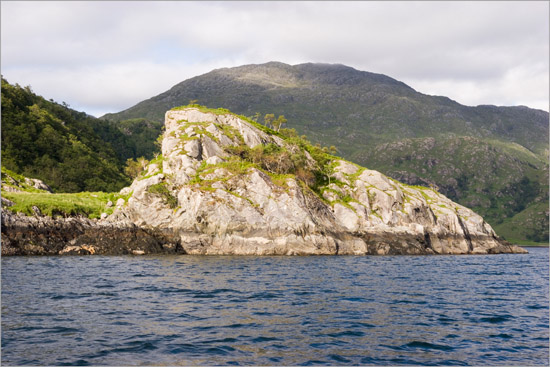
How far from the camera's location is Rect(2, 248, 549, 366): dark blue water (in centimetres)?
1730

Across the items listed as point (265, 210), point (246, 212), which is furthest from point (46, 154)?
point (265, 210)

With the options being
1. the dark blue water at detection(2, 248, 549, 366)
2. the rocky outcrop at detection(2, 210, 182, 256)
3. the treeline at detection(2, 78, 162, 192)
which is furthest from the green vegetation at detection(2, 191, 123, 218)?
the treeline at detection(2, 78, 162, 192)

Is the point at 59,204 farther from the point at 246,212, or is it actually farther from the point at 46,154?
the point at 46,154

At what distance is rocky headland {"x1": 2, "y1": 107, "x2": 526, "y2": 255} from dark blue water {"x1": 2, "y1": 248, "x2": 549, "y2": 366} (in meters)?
34.2

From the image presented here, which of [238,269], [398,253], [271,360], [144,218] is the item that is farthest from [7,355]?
[398,253]

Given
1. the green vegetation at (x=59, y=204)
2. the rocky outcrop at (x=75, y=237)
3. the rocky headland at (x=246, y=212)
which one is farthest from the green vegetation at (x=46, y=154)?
the rocky outcrop at (x=75, y=237)

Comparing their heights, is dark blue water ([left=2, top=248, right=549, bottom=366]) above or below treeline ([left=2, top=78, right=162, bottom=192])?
below

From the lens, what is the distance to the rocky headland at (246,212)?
73.7 metres

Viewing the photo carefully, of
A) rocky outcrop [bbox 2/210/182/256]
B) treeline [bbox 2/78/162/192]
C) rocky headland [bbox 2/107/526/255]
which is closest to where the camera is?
rocky outcrop [bbox 2/210/182/256]

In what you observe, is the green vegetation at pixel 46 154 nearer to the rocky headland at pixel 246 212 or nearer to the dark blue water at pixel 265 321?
the rocky headland at pixel 246 212

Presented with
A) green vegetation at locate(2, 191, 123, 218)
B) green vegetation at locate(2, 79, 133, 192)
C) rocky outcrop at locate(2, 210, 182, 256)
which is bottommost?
rocky outcrop at locate(2, 210, 182, 256)

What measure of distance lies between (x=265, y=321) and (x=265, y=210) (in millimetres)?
55431

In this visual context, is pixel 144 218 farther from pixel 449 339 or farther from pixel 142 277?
pixel 449 339

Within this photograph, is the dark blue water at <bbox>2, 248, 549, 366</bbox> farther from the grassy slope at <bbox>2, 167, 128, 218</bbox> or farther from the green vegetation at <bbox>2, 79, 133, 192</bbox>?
the green vegetation at <bbox>2, 79, 133, 192</bbox>
